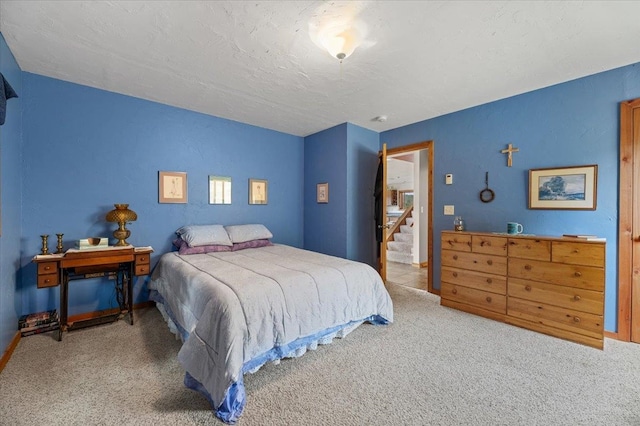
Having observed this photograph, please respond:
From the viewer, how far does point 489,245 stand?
9.23ft

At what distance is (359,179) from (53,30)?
3.51 m

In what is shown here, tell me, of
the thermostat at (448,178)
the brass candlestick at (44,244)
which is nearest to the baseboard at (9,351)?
the brass candlestick at (44,244)

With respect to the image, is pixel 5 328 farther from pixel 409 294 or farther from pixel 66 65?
pixel 409 294

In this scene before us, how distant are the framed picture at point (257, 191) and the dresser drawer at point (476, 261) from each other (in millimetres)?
2760

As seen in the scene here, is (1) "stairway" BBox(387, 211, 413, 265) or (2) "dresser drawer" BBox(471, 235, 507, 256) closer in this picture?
(2) "dresser drawer" BBox(471, 235, 507, 256)

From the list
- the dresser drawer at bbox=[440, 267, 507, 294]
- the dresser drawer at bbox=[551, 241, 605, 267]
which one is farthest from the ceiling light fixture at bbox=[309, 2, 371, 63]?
the dresser drawer at bbox=[440, 267, 507, 294]

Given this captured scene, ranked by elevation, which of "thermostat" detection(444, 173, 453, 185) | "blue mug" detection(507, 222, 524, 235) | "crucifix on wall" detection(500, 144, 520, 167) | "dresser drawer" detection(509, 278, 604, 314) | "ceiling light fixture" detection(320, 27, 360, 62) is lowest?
"dresser drawer" detection(509, 278, 604, 314)

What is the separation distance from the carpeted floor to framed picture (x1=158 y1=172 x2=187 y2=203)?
1577mm

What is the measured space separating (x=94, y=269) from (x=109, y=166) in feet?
3.79

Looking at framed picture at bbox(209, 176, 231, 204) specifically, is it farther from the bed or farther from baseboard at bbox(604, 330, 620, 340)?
baseboard at bbox(604, 330, 620, 340)

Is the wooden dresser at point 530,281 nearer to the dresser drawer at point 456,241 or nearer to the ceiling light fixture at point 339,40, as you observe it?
the dresser drawer at point 456,241

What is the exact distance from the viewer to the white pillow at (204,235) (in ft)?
10.3

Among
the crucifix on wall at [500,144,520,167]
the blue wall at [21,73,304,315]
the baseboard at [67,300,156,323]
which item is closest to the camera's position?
the blue wall at [21,73,304,315]

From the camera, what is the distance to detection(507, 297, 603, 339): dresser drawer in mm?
2209
